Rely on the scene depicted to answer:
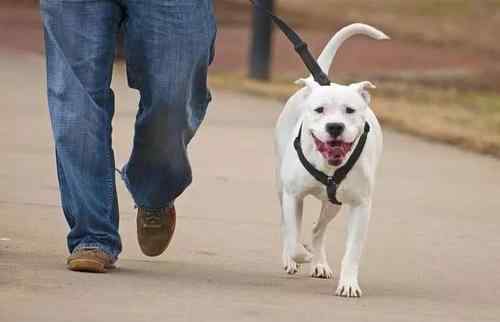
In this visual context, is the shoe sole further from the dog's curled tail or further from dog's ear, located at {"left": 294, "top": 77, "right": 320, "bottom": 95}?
the dog's curled tail

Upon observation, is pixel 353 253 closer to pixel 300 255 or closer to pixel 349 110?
pixel 300 255

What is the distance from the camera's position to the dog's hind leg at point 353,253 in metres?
7.04

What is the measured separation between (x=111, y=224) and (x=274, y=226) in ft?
6.74

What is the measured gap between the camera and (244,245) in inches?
333

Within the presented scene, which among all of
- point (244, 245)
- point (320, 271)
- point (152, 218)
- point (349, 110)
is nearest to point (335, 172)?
point (349, 110)

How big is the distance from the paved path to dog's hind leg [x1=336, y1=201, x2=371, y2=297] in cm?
8

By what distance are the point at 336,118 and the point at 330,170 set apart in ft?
1.04

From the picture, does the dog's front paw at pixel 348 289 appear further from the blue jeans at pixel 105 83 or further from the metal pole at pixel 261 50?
the metal pole at pixel 261 50

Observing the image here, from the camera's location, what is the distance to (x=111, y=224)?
7258 mm

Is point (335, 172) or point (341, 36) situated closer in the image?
point (335, 172)

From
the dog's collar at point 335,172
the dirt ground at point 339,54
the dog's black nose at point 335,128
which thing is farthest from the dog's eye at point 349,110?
the dirt ground at point 339,54

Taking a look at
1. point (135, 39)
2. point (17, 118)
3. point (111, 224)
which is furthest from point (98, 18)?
point (17, 118)

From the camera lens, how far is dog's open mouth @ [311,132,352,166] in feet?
22.7

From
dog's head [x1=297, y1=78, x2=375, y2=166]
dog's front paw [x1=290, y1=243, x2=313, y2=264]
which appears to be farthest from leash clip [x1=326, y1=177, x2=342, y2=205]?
dog's front paw [x1=290, y1=243, x2=313, y2=264]
